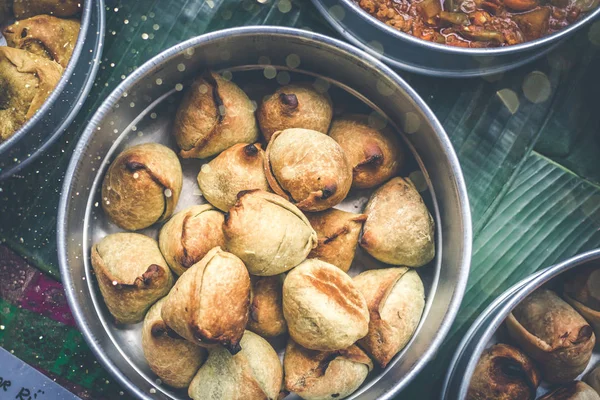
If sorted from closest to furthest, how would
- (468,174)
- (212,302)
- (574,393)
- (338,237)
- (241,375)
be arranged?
1. (212,302)
2. (241,375)
3. (338,237)
4. (574,393)
5. (468,174)

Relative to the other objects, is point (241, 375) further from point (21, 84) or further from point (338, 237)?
point (21, 84)

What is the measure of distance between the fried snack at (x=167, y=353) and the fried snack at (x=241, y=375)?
0.12 feet

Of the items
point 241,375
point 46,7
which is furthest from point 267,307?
point 46,7

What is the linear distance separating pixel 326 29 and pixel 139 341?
3.83ft

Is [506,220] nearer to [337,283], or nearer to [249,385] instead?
[337,283]

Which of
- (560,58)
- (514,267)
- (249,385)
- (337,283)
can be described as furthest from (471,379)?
(560,58)

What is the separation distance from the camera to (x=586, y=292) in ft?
5.96

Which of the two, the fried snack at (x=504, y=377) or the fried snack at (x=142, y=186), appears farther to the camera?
the fried snack at (x=504, y=377)

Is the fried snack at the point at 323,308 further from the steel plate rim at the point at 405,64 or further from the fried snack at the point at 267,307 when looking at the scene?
the steel plate rim at the point at 405,64

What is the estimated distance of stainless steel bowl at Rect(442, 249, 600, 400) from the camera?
5.35ft

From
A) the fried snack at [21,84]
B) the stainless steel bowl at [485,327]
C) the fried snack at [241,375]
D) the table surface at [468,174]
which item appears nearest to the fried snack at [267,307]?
the fried snack at [241,375]

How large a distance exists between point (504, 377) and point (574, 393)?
238 millimetres

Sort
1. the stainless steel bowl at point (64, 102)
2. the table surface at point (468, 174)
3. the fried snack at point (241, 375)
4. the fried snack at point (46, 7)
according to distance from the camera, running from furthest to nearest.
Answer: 1. the table surface at point (468, 174)
2. the fried snack at point (46, 7)
3. the stainless steel bowl at point (64, 102)
4. the fried snack at point (241, 375)

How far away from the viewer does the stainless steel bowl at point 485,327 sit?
1631 millimetres
